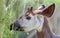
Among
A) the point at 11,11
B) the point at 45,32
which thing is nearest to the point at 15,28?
the point at 11,11

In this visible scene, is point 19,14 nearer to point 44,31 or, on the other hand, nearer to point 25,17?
point 25,17

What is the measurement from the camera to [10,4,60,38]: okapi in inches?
64.0

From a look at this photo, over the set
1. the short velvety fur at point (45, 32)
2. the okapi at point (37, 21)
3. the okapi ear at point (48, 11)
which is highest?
the okapi ear at point (48, 11)

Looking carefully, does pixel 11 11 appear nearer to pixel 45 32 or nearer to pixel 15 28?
pixel 15 28

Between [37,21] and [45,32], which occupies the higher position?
[37,21]

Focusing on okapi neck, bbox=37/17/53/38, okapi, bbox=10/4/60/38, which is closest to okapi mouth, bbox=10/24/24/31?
okapi, bbox=10/4/60/38

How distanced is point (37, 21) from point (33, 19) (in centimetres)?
4

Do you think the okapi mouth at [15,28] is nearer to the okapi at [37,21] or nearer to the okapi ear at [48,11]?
the okapi at [37,21]

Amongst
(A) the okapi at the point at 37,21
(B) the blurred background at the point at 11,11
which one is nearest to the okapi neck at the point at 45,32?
(A) the okapi at the point at 37,21

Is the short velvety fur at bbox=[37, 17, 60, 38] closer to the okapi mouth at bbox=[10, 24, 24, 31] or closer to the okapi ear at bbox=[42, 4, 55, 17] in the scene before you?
the okapi ear at bbox=[42, 4, 55, 17]

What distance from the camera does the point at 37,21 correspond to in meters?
1.64

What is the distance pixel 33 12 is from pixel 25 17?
8 centimetres

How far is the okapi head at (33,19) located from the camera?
1.62m

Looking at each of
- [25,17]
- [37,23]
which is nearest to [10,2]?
[25,17]
